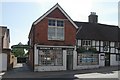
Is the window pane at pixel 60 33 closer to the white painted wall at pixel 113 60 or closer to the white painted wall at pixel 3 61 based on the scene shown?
the white painted wall at pixel 3 61

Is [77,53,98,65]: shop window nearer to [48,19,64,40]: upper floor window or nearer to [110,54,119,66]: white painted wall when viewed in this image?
[48,19,64,40]: upper floor window

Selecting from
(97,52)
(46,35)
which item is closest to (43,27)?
(46,35)

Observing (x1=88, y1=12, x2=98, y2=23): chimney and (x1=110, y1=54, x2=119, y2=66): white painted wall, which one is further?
(x1=88, y1=12, x2=98, y2=23): chimney

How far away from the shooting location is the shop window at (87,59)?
103ft

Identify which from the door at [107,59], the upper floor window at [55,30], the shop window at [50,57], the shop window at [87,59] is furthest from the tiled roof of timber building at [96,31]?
the shop window at [50,57]

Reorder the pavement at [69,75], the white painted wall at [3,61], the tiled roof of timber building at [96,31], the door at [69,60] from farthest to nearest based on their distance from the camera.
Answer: the tiled roof of timber building at [96,31]
the door at [69,60]
the white painted wall at [3,61]
the pavement at [69,75]

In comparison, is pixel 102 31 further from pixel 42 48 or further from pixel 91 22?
pixel 42 48

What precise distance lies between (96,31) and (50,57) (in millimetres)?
12419

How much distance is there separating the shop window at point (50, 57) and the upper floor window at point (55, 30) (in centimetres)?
190

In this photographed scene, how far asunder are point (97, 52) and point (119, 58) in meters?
7.40

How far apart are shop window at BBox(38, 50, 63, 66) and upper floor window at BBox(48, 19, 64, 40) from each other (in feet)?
6.22

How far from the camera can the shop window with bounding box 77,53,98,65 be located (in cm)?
3133

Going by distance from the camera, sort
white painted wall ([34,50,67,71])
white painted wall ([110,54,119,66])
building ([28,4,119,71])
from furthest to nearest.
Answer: white painted wall ([110,54,119,66]) < building ([28,4,119,71]) < white painted wall ([34,50,67,71])

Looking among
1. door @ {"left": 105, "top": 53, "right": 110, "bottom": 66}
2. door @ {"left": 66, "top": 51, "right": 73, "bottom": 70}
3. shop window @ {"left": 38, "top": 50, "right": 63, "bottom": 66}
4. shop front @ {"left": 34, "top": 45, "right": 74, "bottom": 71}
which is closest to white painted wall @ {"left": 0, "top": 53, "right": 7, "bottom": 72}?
shop front @ {"left": 34, "top": 45, "right": 74, "bottom": 71}
